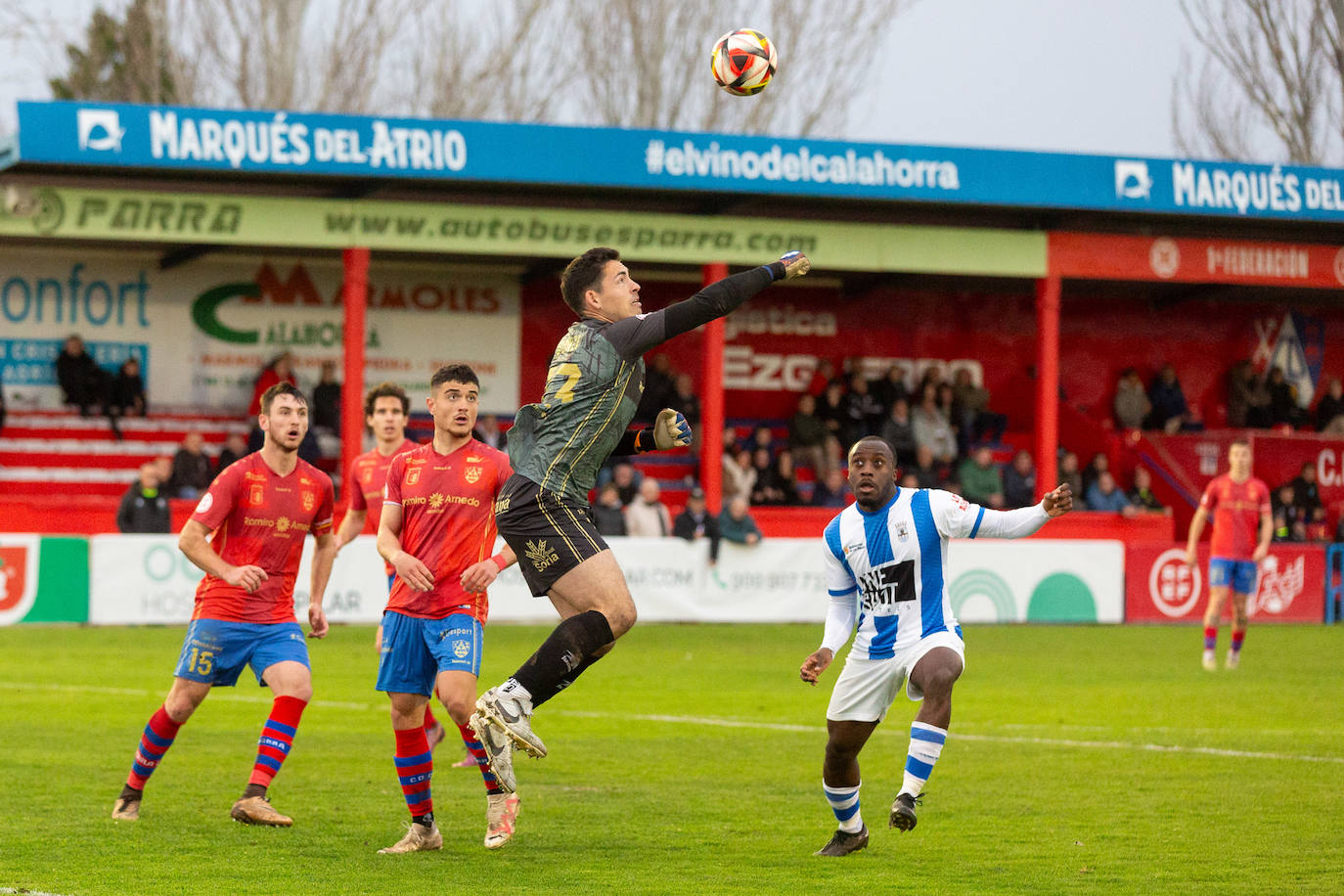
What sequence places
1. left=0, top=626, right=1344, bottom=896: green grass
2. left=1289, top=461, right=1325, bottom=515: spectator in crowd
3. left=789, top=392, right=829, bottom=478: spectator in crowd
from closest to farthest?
left=0, top=626, right=1344, bottom=896: green grass, left=789, top=392, right=829, bottom=478: spectator in crowd, left=1289, top=461, right=1325, bottom=515: spectator in crowd

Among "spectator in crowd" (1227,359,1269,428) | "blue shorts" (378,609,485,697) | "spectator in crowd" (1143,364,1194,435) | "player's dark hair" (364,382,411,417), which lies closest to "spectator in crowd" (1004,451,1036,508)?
"spectator in crowd" (1143,364,1194,435)

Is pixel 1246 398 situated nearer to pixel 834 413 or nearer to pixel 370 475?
pixel 834 413

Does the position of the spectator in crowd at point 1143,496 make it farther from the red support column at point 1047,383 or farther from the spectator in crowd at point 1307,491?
the spectator in crowd at point 1307,491

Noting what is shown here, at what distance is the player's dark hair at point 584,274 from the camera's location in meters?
6.77

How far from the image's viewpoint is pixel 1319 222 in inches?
995

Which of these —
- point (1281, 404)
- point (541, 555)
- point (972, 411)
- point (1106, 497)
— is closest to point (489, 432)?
point (972, 411)

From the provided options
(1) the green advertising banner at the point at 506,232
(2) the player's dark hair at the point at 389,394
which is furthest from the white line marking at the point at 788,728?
(1) the green advertising banner at the point at 506,232

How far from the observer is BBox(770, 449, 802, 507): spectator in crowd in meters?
23.2

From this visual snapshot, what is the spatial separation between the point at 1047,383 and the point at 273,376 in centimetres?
1064

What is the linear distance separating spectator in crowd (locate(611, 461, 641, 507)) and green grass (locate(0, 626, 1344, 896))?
4.94 metres

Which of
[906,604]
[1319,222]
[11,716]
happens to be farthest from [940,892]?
[1319,222]

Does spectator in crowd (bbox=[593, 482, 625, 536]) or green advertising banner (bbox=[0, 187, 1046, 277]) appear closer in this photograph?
spectator in crowd (bbox=[593, 482, 625, 536])

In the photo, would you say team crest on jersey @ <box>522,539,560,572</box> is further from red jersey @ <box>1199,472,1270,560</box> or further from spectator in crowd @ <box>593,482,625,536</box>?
spectator in crowd @ <box>593,482,625,536</box>

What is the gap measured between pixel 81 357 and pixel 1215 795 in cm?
1789
